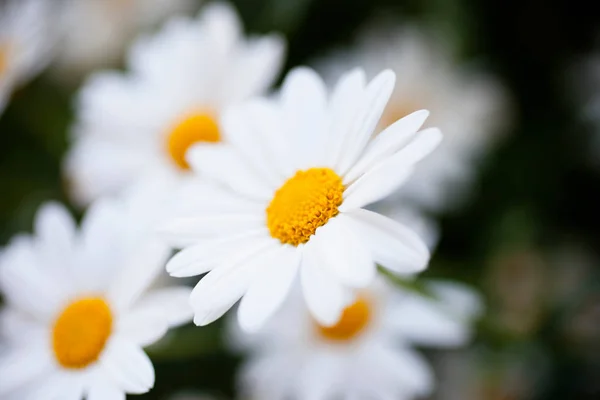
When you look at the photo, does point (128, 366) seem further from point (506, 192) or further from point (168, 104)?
point (506, 192)

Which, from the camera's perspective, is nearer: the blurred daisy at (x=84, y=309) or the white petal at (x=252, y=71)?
the blurred daisy at (x=84, y=309)

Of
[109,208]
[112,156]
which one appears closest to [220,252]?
[109,208]

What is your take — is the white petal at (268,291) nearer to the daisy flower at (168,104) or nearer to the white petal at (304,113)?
the white petal at (304,113)

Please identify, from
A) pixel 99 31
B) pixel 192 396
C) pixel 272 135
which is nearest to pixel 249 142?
pixel 272 135

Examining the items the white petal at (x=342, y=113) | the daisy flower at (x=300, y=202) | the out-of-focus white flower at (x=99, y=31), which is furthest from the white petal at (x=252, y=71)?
the out-of-focus white flower at (x=99, y=31)

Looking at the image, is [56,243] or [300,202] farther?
[56,243]

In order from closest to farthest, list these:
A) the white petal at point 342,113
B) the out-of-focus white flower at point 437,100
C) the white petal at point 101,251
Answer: the white petal at point 342,113, the white petal at point 101,251, the out-of-focus white flower at point 437,100
